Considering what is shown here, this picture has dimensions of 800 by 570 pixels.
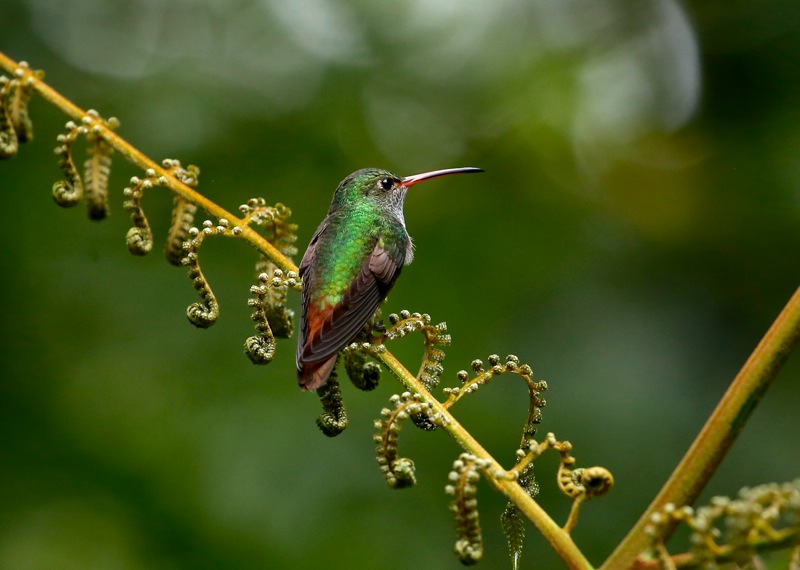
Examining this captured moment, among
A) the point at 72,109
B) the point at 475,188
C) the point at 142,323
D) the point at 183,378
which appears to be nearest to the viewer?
the point at 72,109

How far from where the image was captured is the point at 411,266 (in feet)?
14.1

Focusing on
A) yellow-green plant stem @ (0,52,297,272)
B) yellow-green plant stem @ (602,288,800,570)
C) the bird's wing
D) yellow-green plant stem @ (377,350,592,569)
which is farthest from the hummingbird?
yellow-green plant stem @ (602,288,800,570)

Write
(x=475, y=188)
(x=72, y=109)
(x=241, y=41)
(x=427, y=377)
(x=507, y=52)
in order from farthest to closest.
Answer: (x=241, y=41) < (x=507, y=52) < (x=475, y=188) < (x=72, y=109) < (x=427, y=377)

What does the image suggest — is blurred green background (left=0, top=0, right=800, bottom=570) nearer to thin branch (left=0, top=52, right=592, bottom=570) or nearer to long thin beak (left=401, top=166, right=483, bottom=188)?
long thin beak (left=401, top=166, right=483, bottom=188)

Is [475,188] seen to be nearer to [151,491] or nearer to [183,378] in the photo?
[183,378]

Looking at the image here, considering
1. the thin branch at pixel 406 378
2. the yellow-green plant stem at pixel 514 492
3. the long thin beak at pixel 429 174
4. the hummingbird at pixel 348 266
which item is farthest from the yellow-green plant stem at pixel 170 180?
the long thin beak at pixel 429 174

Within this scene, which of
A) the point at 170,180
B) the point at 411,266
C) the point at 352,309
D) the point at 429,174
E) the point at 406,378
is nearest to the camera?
the point at 406,378

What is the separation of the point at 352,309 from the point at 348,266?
0.35 meters

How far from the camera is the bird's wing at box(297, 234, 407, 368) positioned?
2438mm

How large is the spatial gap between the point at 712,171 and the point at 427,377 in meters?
3.77

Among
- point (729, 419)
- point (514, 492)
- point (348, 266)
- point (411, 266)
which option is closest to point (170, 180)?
point (348, 266)

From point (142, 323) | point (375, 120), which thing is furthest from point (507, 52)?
point (142, 323)

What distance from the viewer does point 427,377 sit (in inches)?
76.5

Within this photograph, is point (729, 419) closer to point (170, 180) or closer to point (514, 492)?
point (514, 492)
